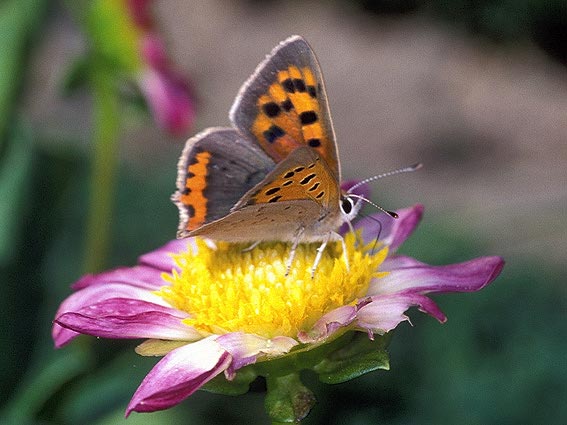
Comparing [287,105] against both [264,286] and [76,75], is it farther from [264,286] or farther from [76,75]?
[76,75]

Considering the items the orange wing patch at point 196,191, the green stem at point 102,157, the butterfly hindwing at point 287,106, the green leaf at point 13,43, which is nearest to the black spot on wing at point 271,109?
the butterfly hindwing at point 287,106

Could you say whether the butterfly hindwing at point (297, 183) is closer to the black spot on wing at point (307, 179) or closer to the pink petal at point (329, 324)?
the black spot on wing at point (307, 179)

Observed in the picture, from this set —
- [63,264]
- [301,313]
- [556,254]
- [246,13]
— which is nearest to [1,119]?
[63,264]

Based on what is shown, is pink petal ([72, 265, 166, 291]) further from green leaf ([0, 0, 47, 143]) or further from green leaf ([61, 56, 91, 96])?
green leaf ([0, 0, 47, 143])

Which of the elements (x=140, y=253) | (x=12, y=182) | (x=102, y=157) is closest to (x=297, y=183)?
(x=102, y=157)

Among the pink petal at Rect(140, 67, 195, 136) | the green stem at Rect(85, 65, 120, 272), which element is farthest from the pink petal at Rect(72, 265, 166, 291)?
the pink petal at Rect(140, 67, 195, 136)

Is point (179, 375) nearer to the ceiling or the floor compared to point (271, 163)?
nearer to the floor
